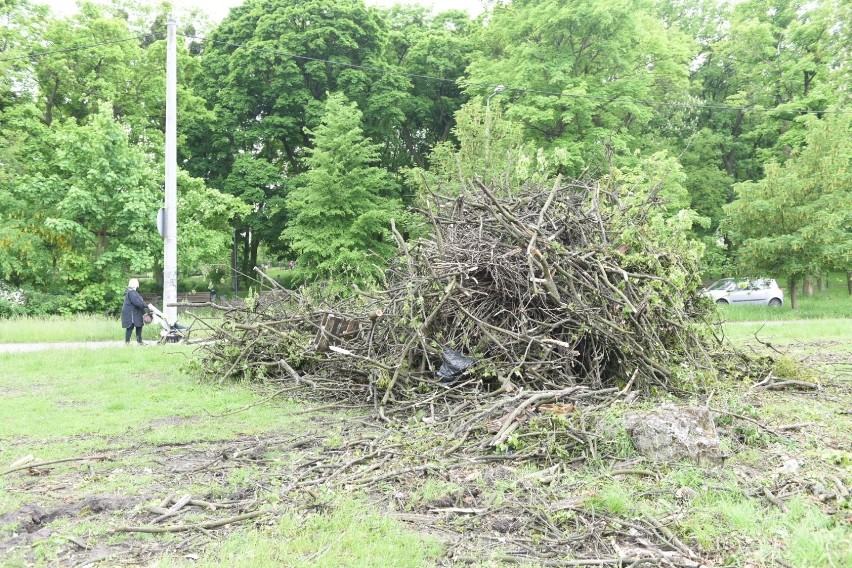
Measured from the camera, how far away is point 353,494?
395cm

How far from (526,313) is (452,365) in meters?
0.99

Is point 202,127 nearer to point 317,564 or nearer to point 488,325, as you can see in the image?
point 488,325

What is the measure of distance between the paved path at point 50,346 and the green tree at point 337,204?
30.2 feet

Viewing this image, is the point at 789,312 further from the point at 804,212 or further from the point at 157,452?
the point at 157,452

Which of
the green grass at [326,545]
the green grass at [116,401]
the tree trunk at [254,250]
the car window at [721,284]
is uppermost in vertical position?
the tree trunk at [254,250]

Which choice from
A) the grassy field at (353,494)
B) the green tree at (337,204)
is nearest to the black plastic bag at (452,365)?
the grassy field at (353,494)

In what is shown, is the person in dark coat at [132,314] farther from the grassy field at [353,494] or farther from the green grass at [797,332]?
the green grass at [797,332]

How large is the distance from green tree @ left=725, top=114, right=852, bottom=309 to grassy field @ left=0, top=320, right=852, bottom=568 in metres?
14.0

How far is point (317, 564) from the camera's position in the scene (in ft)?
9.91

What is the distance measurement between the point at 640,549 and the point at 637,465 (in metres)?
1.18

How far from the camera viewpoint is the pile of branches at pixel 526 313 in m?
6.23

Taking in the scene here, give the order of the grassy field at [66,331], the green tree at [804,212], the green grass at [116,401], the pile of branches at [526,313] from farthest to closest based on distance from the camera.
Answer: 1. the green tree at [804,212]
2. the grassy field at [66,331]
3. the pile of branches at [526,313]
4. the green grass at [116,401]

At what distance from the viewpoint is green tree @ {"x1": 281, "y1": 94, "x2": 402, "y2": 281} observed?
21734 millimetres

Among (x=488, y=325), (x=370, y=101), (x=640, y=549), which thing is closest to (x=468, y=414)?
(x=488, y=325)
